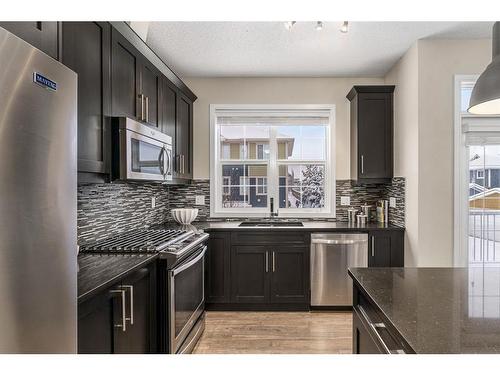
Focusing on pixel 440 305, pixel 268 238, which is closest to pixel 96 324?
pixel 440 305

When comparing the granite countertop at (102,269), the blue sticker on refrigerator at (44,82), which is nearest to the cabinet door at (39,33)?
the blue sticker on refrigerator at (44,82)

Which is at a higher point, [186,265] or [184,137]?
[184,137]

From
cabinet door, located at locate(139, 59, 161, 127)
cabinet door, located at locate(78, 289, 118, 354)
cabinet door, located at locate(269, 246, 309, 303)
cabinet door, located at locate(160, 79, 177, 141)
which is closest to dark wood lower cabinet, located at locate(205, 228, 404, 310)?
Answer: cabinet door, located at locate(269, 246, 309, 303)

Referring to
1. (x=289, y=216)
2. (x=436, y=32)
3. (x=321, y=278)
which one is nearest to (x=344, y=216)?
(x=289, y=216)

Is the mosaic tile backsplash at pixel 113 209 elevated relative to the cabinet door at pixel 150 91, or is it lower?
lower

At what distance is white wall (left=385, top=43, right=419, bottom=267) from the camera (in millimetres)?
3105

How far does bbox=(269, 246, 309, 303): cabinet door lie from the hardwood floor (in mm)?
165

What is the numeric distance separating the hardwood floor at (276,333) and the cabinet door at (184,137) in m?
1.53

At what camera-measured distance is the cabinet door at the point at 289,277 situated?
346 cm

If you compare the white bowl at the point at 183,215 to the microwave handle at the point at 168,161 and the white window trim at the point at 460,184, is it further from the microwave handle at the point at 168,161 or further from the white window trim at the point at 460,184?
the white window trim at the point at 460,184

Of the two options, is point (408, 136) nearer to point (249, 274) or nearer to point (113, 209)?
point (249, 274)

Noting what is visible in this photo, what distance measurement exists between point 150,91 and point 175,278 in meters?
1.44

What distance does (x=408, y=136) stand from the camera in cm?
327

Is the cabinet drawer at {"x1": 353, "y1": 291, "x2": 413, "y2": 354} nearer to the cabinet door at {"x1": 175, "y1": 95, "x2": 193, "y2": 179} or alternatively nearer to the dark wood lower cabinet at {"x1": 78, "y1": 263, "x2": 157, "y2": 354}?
the dark wood lower cabinet at {"x1": 78, "y1": 263, "x2": 157, "y2": 354}
